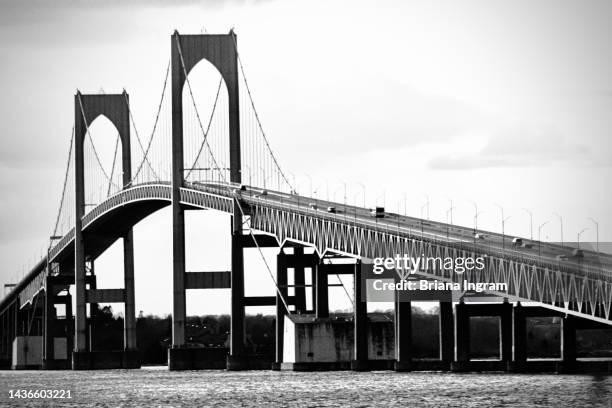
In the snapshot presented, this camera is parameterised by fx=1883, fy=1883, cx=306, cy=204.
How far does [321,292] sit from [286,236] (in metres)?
4.47

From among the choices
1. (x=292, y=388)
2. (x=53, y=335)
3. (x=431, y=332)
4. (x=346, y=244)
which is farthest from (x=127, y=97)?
(x=292, y=388)

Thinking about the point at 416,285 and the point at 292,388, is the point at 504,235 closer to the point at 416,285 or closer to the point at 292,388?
the point at 416,285

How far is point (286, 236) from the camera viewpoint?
4284 inches

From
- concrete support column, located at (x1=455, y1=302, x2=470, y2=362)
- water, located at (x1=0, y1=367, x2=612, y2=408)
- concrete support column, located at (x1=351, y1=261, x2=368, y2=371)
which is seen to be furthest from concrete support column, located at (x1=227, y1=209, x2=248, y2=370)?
concrete support column, located at (x1=455, y1=302, x2=470, y2=362)

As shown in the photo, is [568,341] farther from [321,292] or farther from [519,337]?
[321,292]

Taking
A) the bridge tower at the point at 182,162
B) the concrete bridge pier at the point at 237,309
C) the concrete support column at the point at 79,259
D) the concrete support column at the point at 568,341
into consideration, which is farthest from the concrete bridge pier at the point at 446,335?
the concrete support column at the point at 79,259

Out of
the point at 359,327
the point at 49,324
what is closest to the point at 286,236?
the point at 359,327

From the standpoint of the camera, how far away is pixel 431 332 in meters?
151

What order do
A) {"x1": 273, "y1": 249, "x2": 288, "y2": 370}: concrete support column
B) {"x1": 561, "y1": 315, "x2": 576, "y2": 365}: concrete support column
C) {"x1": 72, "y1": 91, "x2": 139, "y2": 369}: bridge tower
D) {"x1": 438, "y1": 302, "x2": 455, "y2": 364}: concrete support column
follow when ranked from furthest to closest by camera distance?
{"x1": 72, "y1": 91, "x2": 139, "y2": 369}: bridge tower → {"x1": 273, "y1": 249, "x2": 288, "y2": 370}: concrete support column → {"x1": 438, "y1": 302, "x2": 455, "y2": 364}: concrete support column → {"x1": 561, "y1": 315, "x2": 576, "y2": 365}: concrete support column

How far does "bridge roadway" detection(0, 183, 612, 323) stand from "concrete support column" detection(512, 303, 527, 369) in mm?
5392

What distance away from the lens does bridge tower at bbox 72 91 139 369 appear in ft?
456

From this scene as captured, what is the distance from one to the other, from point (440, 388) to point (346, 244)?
21490mm

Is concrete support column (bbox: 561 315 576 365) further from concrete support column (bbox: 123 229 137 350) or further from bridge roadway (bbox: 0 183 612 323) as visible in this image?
concrete support column (bbox: 123 229 137 350)

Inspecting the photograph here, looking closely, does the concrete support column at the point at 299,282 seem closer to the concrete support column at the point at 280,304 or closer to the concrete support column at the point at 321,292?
the concrete support column at the point at 280,304
